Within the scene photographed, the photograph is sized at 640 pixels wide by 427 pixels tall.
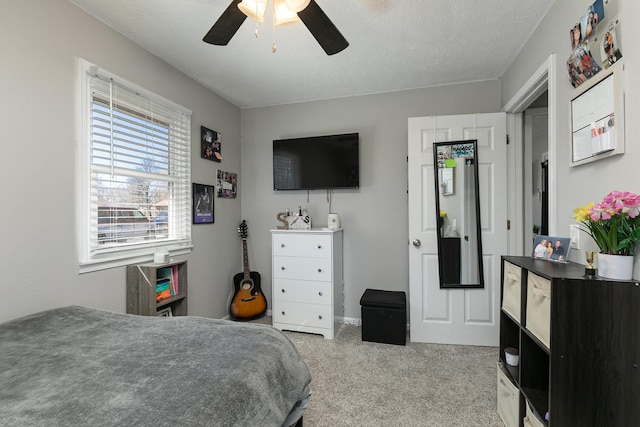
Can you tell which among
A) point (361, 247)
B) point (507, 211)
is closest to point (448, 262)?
point (507, 211)

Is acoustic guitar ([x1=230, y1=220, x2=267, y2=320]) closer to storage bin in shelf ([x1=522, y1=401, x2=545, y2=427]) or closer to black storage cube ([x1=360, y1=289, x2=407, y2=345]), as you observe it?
black storage cube ([x1=360, y1=289, x2=407, y2=345])

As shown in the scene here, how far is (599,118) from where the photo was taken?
49.3 inches

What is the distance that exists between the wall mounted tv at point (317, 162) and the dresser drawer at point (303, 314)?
50.3 inches

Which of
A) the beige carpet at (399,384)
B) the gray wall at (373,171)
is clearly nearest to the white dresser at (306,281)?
the beige carpet at (399,384)

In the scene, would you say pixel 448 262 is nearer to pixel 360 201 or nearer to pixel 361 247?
pixel 361 247

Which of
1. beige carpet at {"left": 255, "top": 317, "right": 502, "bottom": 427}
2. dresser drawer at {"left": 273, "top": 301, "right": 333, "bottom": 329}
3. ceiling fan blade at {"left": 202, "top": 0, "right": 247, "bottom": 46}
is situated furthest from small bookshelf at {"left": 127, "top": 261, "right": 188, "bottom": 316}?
ceiling fan blade at {"left": 202, "top": 0, "right": 247, "bottom": 46}

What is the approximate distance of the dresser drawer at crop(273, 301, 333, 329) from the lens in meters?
2.76

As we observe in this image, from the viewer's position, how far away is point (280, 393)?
1139 mm

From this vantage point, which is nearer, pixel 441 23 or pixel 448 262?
pixel 441 23

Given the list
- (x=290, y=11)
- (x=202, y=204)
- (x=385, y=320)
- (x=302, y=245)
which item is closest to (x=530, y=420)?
(x=385, y=320)

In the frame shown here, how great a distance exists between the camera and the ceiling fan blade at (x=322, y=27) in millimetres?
1384

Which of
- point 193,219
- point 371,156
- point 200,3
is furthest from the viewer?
point 371,156

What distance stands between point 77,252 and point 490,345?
3.36m

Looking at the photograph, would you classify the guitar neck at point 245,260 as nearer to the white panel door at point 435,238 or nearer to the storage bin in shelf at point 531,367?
the white panel door at point 435,238
